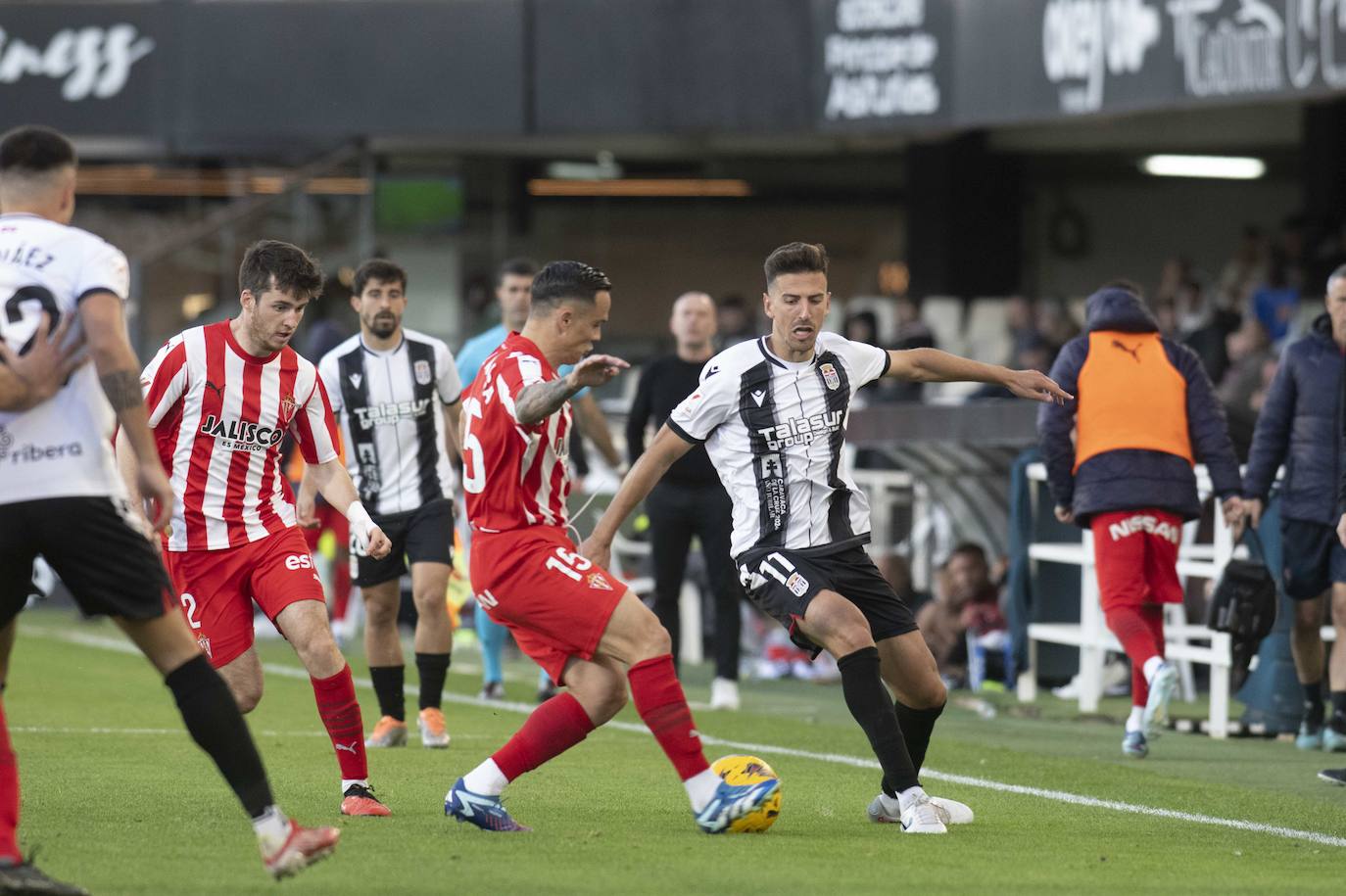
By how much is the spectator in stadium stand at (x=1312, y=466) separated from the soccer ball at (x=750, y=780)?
386 cm

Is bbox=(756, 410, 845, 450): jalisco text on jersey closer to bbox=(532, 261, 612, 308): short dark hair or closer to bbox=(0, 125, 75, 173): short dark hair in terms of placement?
bbox=(532, 261, 612, 308): short dark hair

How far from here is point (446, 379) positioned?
1051 cm

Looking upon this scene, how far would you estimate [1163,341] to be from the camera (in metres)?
10.5

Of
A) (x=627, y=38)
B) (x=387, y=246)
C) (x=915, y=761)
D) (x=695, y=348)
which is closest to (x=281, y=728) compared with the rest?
(x=695, y=348)

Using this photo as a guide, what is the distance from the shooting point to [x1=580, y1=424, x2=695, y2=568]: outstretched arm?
7.23 meters

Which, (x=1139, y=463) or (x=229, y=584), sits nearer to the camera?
(x=229, y=584)

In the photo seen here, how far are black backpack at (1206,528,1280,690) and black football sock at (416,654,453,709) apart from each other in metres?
3.69

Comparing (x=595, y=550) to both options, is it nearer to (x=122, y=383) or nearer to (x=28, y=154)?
(x=122, y=383)

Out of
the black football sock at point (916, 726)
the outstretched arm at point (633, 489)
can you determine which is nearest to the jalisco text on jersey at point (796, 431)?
the outstretched arm at point (633, 489)

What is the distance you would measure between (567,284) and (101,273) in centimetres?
176

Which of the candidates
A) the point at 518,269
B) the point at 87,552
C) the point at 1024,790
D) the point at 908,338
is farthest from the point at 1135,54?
the point at 87,552

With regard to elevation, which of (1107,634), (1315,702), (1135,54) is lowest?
(1315,702)

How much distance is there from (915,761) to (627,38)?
13.7m

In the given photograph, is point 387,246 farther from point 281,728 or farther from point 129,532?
point 129,532
